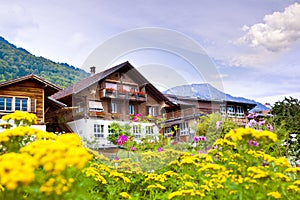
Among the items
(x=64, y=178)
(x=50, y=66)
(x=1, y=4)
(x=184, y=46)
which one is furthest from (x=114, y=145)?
(x=1, y=4)

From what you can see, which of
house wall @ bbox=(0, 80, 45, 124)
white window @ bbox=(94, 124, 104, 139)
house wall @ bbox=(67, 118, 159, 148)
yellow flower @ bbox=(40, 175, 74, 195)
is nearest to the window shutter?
house wall @ bbox=(0, 80, 45, 124)

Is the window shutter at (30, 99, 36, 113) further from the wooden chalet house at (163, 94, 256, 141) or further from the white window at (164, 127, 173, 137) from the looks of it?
the white window at (164, 127, 173, 137)

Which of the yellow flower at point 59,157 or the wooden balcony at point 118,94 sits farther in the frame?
the wooden balcony at point 118,94

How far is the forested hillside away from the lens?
68.2 ft

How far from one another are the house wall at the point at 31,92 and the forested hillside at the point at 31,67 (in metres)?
3.56

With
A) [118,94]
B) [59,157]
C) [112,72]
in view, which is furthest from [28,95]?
[59,157]

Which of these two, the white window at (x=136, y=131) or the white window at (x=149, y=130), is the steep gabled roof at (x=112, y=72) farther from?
the white window at (x=136, y=131)

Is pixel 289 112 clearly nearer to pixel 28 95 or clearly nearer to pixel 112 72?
pixel 112 72

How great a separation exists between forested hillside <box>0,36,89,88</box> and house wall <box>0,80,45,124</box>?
11.7ft

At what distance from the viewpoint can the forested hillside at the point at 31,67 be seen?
2078 centimetres

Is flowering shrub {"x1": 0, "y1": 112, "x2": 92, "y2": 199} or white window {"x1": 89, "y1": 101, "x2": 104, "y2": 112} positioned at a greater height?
white window {"x1": 89, "y1": 101, "x2": 104, "y2": 112}

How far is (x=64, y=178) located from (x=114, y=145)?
207 inches

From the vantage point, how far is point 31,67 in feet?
78.1

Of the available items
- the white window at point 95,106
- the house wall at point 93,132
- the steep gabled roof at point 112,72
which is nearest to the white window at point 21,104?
the steep gabled roof at point 112,72
